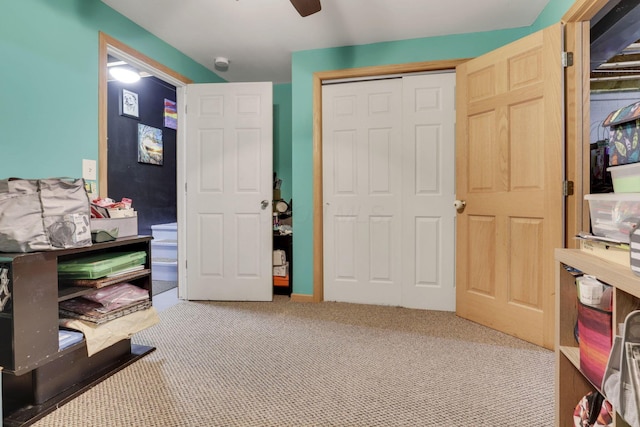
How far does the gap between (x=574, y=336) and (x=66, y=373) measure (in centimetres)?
217

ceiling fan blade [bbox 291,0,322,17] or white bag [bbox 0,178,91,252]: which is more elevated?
ceiling fan blade [bbox 291,0,322,17]

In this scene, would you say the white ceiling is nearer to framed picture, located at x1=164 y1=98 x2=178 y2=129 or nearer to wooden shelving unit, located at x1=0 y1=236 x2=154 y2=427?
framed picture, located at x1=164 y1=98 x2=178 y2=129

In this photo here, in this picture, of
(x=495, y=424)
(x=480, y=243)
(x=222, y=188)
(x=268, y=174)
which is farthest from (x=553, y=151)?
(x=222, y=188)

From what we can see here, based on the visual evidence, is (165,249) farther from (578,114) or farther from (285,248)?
(578,114)

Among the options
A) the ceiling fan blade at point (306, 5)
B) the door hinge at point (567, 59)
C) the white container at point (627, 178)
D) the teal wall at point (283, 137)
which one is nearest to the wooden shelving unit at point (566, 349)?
the white container at point (627, 178)

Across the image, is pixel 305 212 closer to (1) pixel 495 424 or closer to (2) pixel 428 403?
(2) pixel 428 403

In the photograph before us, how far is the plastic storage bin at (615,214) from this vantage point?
91 cm

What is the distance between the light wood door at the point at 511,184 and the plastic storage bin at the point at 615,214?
102 centimetres

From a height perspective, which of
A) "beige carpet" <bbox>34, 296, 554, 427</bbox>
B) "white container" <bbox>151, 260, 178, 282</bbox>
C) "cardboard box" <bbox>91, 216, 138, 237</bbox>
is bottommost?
"beige carpet" <bbox>34, 296, 554, 427</bbox>

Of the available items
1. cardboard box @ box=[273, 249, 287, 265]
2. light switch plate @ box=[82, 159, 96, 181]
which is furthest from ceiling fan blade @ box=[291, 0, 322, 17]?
cardboard box @ box=[273, 249, 287, 265]

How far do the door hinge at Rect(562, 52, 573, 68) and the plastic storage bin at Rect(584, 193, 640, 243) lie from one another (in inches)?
50.8

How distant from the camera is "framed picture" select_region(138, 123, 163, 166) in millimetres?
3979

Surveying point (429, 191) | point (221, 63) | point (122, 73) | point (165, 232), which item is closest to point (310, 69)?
point (221, 63)

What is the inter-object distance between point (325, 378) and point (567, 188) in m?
1.80
